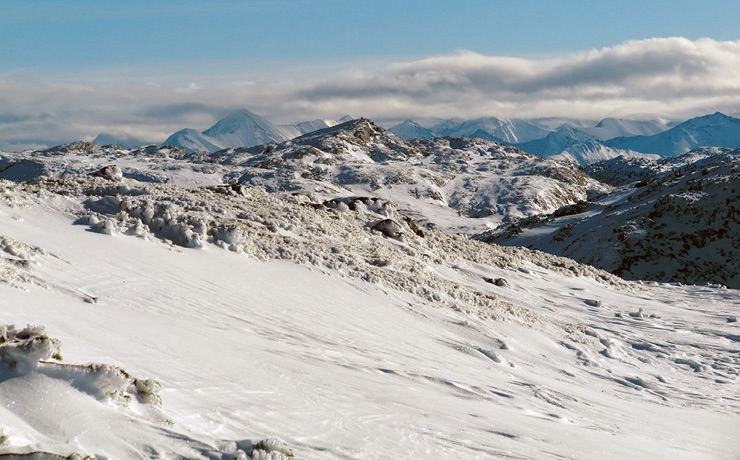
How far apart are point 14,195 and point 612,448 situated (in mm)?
12513

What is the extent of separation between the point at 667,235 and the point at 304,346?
38543 millimetres

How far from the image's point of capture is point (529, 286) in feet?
74.7

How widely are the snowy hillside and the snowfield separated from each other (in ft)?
56.8

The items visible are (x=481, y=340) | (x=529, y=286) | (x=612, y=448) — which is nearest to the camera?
(x=612, y=448)

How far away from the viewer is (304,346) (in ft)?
34.7

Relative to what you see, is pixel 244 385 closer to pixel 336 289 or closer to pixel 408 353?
pixel 408 353

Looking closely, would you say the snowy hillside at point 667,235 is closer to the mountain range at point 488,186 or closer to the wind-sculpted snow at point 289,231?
the mountain range at point 488,186

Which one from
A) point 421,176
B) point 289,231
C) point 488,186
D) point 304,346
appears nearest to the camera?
point 304,346

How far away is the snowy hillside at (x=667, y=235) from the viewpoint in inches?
1570

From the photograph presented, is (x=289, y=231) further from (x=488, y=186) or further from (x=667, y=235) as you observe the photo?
(x=488, y=186)

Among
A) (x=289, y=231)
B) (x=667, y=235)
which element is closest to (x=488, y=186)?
(x=667, y=235)

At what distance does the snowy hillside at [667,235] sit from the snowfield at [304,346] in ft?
56.8

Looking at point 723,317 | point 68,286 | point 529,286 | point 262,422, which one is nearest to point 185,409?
point 262,422

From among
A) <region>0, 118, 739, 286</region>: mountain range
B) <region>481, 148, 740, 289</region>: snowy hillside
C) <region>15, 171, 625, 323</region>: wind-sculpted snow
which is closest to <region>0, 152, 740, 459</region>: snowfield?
<region>15, 171, 625, 323</region>: wind-sculpted snow
